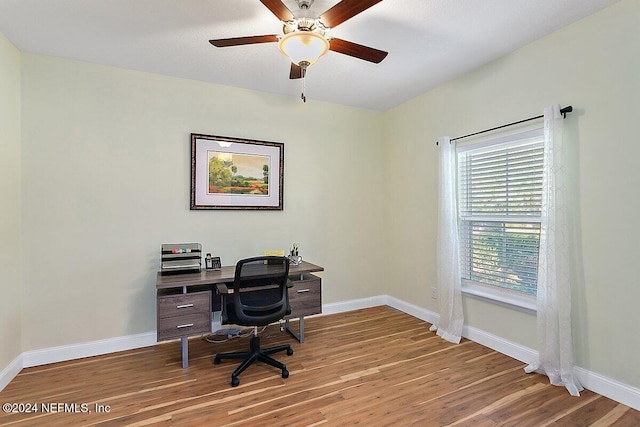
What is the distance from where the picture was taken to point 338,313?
13.3 ft

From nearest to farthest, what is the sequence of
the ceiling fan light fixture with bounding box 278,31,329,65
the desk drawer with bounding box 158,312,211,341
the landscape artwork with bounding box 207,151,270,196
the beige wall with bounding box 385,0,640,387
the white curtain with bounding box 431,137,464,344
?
the ceiling fan light fixture with bounding box 278,31,329,65
the beige wall with bounding box 385,0,640,387
the desk drawer with bounding box 158,312,211,341
the white curtain with bounding box 431,137,464,344
the landscape artwork with bounding box 207,151,270,196

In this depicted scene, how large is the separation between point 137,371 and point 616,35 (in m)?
4.37

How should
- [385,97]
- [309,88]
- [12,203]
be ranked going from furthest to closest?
[385,97], [309,88], [12,203]

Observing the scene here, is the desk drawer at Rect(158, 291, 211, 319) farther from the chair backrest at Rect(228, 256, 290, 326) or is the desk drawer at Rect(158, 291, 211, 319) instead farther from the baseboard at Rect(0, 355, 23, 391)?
the baseboard at Rect(0, 355, 23, 391)

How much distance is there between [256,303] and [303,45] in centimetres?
187

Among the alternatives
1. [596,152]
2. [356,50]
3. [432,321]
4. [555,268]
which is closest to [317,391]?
[432,321]

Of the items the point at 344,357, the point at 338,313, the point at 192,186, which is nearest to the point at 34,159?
the point at 192,186

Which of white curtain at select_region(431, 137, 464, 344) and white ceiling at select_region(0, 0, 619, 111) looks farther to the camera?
white curtain at select_region(431, 137, 464, 344)

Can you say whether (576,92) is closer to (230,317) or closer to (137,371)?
(230,317)

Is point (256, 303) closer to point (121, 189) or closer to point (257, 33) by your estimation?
point (121, 189)

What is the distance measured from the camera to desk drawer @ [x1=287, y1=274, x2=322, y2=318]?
3100 mm

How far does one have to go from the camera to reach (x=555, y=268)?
242 cm

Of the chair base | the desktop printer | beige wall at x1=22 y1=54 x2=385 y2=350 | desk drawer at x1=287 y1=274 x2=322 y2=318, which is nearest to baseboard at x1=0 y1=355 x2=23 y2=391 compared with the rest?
beige wall at x1=22 y1=54 x2=385 y2=350

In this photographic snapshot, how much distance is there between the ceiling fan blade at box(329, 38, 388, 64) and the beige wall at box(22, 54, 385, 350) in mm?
1685
